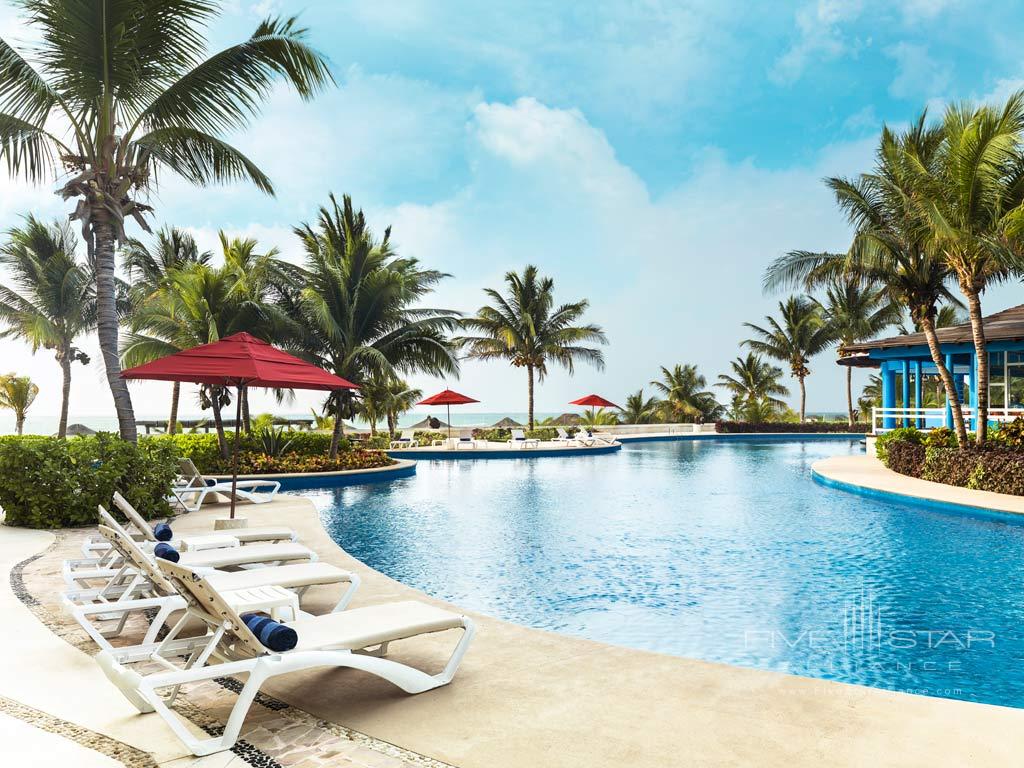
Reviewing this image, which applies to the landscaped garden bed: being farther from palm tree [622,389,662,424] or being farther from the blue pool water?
palm tree [622,389,662,424]

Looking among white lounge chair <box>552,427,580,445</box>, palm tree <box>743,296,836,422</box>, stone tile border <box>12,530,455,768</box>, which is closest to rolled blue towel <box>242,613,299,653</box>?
stone tile border <box>12,530,455,768</box>

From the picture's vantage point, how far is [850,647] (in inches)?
196

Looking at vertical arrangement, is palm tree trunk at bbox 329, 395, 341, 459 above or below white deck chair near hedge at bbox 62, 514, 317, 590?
above

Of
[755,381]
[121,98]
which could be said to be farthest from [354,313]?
[755,381]

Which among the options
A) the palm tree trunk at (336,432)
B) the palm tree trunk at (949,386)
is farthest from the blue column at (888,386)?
the palm tree trunk at (336,432)

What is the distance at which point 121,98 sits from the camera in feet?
31.6

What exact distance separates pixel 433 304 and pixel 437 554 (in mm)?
14345

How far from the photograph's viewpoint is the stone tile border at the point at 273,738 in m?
2.70

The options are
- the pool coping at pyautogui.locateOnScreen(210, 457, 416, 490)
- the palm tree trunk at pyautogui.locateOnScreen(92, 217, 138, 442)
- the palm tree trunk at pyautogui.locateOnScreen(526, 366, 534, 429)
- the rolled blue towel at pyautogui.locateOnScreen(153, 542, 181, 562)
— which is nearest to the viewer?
the rolled blue towel at pyautogui.locateOnScreen(153, 542, 181, 562)

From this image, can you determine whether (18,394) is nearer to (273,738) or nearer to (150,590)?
(150,590)

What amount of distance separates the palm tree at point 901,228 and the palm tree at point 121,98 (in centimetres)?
1138

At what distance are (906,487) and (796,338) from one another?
2587cm

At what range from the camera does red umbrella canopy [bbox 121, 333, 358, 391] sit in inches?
277

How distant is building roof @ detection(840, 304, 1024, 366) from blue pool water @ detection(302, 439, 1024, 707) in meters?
8.19
